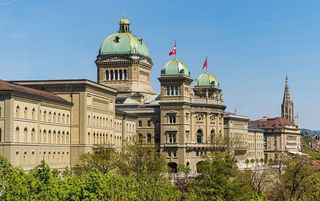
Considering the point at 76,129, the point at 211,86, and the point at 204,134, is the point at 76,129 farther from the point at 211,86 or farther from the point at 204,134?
the point at 211,86

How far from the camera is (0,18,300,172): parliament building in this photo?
338ft

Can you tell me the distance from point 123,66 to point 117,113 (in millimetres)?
→ 29048

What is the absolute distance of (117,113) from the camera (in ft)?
478

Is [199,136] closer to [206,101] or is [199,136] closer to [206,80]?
[206,101]

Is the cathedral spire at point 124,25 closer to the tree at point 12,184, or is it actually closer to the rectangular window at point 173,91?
the rectangular window at point 173,91

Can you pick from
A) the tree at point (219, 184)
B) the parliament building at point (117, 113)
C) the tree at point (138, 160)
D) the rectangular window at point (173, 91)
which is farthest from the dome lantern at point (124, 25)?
the tree at point (219, 184)

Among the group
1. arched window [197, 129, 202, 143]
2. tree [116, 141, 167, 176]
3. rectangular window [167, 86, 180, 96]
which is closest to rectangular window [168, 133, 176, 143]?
arched window [197, 129, 202, 143]

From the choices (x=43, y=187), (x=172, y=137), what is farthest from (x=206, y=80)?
(x=43, y=187)

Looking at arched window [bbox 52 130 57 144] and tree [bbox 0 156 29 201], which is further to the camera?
arched window [bbox 52 130 57 144]

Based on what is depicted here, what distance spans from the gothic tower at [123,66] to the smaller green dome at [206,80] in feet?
49.5

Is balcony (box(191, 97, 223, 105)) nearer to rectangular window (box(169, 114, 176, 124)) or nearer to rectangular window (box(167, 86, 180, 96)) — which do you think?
rectangular window (box(167, 86, 180, 96))

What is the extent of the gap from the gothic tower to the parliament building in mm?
250

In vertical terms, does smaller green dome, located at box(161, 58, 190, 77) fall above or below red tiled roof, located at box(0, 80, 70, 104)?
above

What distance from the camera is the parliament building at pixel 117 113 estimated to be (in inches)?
4058
